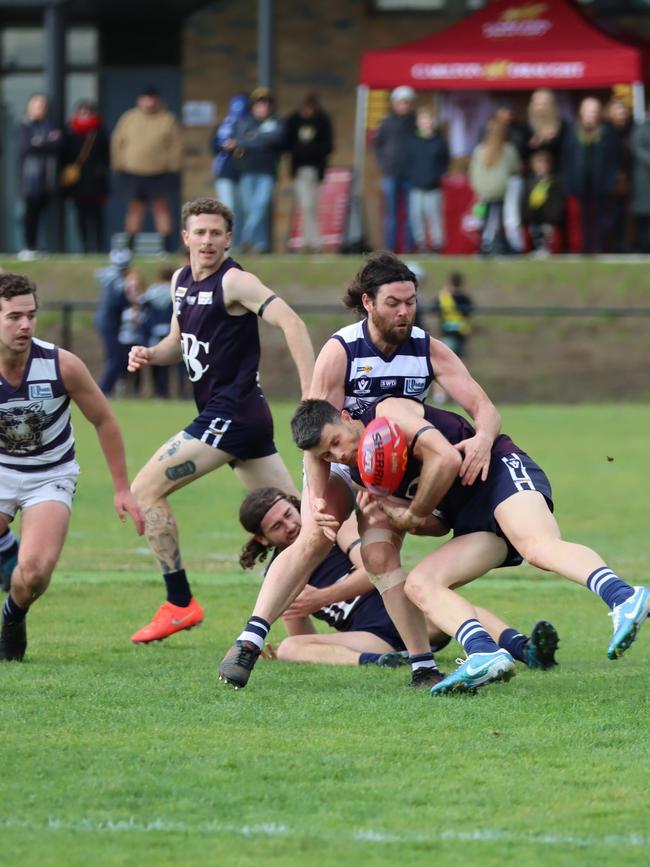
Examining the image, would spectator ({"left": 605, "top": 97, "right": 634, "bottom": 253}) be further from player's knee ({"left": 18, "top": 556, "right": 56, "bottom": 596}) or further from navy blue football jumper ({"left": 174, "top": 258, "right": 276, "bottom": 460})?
player's knee ({"left": 18, "top": 556, "right": 56, "bottom": 596})

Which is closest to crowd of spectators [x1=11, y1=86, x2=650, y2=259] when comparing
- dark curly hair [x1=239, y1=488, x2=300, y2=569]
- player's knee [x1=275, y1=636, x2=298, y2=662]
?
dark curly hair [x1=239, y1=488, x2=300, y2=569]

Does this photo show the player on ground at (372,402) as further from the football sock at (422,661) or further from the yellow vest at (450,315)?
the yellow vest at (450,315)

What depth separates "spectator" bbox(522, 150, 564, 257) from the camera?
20281 mm

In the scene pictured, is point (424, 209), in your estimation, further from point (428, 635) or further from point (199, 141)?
point (428, 635)

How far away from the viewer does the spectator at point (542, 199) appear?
20.3 metres

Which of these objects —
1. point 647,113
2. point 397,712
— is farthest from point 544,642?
point 647,113

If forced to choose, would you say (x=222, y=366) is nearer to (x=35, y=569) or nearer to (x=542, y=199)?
(x=35, y=569)

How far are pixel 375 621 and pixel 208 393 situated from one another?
58.7 inches

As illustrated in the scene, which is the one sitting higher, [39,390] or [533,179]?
[533,179]

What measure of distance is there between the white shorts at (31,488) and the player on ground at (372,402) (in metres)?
1.04

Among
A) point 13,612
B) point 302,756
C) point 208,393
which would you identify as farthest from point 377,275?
point 13,612

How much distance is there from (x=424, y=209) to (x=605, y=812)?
57.2 feet

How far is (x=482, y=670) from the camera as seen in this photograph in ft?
20.1

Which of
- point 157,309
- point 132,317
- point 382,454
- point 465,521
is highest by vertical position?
point 382,454
